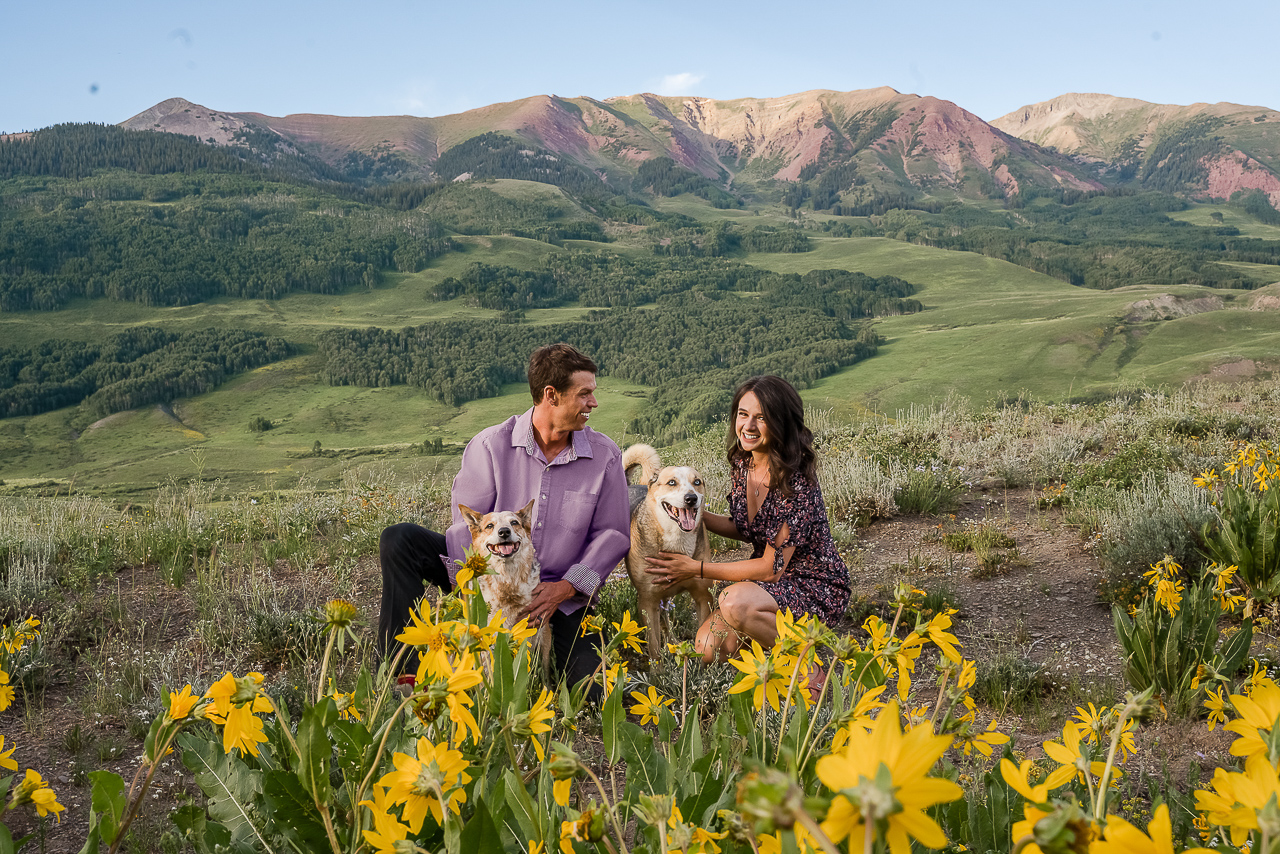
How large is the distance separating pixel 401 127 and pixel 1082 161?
578 feet

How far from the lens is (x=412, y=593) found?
12.1 ft

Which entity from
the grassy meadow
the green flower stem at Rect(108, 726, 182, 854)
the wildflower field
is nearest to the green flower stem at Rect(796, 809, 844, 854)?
the wildflower field

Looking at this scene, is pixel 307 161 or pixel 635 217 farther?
pixel 307 161

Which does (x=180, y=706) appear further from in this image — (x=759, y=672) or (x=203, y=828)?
(x=759, y=672)

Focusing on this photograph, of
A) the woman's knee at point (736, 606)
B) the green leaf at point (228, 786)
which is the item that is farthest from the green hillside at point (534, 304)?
the green leaf at point (228, 786)

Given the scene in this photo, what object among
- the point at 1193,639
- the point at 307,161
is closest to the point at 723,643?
the point at 1193,639

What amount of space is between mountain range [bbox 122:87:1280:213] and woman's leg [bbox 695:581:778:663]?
6376 inches

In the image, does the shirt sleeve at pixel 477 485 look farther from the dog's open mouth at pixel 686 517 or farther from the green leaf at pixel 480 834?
the green leaf at pixel 480 834

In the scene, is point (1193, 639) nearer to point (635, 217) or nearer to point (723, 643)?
point (723, 643)

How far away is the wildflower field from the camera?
0.91 meters

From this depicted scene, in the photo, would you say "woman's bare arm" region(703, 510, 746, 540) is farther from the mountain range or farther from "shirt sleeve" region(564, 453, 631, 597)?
the mountain range

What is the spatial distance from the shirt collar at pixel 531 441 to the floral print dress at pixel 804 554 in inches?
38.4

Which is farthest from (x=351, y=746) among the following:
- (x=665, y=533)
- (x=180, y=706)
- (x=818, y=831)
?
(x=665, y=533)

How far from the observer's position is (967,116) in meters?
180
